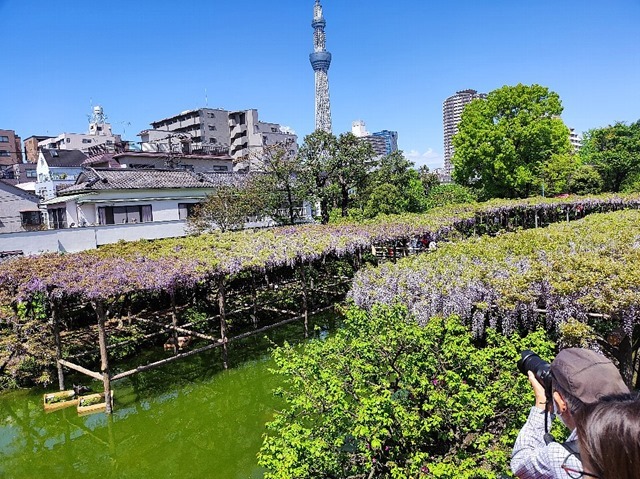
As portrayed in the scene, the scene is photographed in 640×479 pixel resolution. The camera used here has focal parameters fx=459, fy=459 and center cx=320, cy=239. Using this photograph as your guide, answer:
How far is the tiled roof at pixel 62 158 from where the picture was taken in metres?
35.4

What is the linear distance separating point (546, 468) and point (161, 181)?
75.8 ft

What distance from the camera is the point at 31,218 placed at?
2723 cm

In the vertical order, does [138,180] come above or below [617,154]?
below

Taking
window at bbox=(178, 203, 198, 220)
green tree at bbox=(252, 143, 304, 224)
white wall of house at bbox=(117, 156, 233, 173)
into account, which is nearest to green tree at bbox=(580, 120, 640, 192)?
green tree at bbox=(252, 143, 304, 224)

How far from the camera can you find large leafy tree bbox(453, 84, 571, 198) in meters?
30.1

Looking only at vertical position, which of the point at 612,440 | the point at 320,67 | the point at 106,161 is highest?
the point at 320,67

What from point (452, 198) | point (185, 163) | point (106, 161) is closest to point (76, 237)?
point (106, 161)

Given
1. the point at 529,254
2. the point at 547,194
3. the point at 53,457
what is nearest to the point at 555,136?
the point at 547,194

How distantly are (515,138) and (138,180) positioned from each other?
923 inches

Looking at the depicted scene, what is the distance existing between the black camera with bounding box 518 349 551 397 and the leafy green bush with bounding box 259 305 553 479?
1.54 m

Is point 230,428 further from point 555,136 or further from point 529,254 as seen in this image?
point 555,136

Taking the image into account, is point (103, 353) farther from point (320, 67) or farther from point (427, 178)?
point (320, 67)

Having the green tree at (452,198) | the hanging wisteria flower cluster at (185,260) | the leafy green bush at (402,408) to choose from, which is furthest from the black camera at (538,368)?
the green tree at (452,198)

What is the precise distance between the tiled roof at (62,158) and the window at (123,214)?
692 inches
